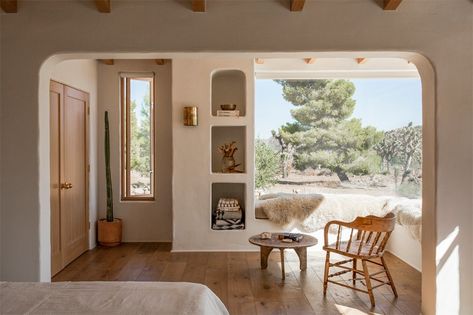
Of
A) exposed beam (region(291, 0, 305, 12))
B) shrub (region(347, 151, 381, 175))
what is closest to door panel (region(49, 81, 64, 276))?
exposed beam (region(291, 0, 305, 12))

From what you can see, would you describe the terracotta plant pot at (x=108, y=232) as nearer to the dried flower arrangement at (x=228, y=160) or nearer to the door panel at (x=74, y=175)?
the door panel at (x=74, y=175)

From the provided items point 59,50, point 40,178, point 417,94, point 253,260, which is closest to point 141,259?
point 253,260

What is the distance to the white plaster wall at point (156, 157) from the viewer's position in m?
5.70

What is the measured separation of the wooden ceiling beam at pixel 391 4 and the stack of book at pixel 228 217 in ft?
10.8

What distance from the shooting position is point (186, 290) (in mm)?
1997

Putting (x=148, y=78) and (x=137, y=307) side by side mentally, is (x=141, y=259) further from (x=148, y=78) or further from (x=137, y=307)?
(x=137, y=307)

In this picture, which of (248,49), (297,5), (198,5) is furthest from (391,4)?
(198,5)

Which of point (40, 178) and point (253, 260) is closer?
point (40, 178)

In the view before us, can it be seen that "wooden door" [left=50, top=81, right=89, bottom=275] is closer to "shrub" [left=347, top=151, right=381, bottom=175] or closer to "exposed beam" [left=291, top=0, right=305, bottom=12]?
"exposed beam" [left=291, top=0, right=305, bottom=12]

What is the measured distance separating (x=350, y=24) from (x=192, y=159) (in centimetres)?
296

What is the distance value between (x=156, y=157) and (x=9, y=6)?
309 centimetres

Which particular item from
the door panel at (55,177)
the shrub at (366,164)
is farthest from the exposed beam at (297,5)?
the shrub at (366,164)

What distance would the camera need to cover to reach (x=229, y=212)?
5.43m

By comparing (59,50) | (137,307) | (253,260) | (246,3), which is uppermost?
(246,3)
